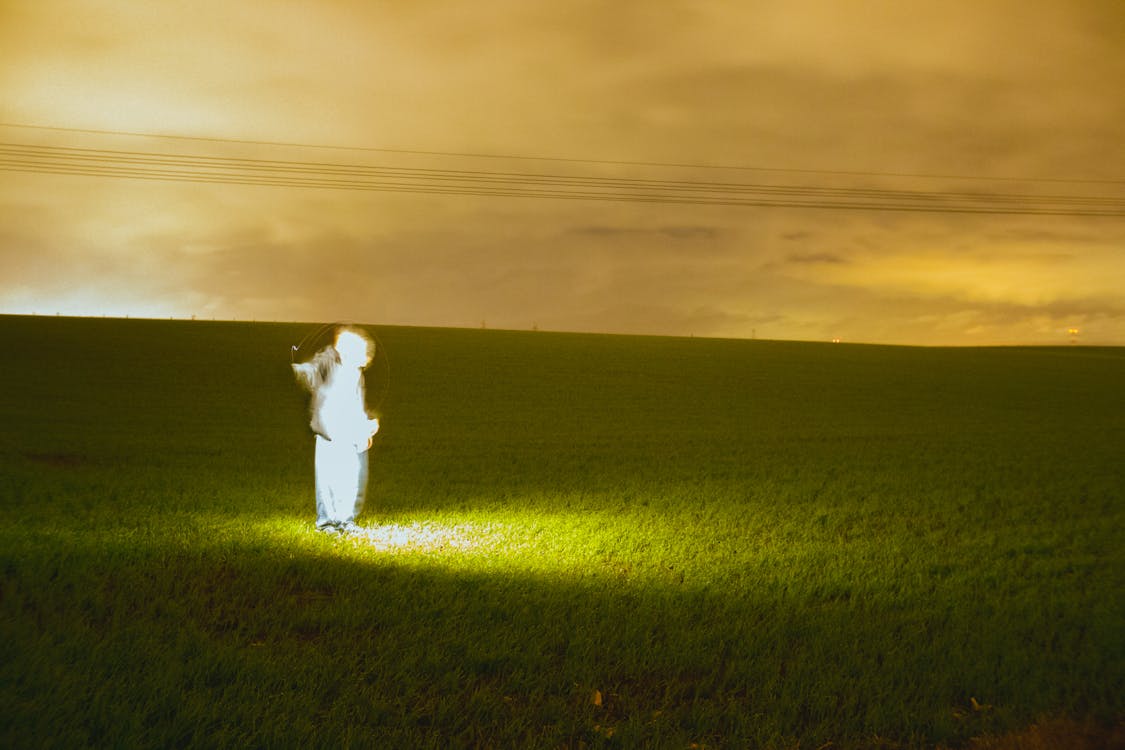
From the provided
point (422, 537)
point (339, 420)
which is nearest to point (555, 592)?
point (422, 537)

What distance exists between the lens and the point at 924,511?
1630cm

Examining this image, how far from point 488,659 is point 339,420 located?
19.8ft

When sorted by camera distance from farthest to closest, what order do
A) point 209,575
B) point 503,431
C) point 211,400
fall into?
point 211,400, point 503,431, point 209,575

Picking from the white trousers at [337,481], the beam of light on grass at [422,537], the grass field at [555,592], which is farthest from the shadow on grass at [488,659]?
the white trousers at [337,481]

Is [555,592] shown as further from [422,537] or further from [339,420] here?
[339,420]

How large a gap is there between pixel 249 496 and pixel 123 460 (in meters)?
6.93

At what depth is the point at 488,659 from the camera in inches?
269

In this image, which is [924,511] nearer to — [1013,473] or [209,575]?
[1013,473]

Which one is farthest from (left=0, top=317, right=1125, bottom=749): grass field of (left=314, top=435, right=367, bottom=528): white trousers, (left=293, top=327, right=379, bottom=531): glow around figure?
(left=293, top=327, right=379, bottom=531): glow around figure

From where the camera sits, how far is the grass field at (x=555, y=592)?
227 inches

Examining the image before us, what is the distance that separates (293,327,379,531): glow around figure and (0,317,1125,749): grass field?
2.08 ft

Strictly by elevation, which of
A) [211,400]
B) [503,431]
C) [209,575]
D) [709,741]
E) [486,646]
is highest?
[211,400]

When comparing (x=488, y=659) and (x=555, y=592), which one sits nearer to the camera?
(x=488, y=659)

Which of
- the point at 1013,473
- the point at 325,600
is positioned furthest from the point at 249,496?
the point at 1013,473
